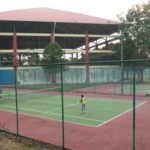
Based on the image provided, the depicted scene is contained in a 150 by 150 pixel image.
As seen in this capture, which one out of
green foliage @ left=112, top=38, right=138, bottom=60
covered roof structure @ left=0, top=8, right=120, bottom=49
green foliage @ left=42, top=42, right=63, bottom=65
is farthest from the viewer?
green foliage @ left=112, top=38, right=138, bottom=60

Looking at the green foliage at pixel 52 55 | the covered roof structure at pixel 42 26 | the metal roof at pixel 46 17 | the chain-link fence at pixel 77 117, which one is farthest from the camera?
the covered roof structure at pixel 42 26

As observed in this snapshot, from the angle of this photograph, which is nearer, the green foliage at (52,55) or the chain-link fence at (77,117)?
the chain-link fence at (77,117)

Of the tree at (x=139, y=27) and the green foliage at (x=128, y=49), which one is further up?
the tree at (x=139, y=27)

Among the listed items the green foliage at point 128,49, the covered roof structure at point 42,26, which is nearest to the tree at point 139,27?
the green foliage at point 128,49

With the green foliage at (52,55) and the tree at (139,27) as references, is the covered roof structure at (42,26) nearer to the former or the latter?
the tree at (139,27)

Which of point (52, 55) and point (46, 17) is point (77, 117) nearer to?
point (52, 55)

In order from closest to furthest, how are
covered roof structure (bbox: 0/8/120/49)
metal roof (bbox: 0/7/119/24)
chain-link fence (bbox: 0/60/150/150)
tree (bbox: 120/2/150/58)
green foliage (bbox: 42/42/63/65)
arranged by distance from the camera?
chain-link fence (bbox: 0/60/150/150)
green foliage (bbox: 42/42/63/65)
metal roof (bbox: 0/7/119/24)
covered roof structure (bbox: 0/8/120/49)
tree (bbox: 120/2/150/58)

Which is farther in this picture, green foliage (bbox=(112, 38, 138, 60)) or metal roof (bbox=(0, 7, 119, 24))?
green foliage (bbox=(112, 38, 138, 60))

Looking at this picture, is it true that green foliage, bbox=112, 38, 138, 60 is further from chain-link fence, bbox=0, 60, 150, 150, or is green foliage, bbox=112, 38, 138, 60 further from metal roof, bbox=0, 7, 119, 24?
chain-link fence, bbox=0, 60, 150, 150

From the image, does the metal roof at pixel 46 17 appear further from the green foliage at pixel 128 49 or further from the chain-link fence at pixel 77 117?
the chain-link fence at pixel 77 117

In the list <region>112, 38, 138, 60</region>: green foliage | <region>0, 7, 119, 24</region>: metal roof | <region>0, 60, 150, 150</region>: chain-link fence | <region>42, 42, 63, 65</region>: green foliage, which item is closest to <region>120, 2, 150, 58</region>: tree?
<region>112, 38, 138, 60</region>: green foliage

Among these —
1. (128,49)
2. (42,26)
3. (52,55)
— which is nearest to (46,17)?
(42,26)

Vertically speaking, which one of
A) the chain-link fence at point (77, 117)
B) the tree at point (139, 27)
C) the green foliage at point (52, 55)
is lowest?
the chain-link fence at point (77, 117)

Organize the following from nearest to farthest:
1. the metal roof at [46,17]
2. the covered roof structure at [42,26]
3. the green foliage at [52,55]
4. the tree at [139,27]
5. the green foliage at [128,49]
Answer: the green foliage at [52,55] < the metal roof at [46,17] < the covered roof structure at [42,26] < the green foliage at [128,49] < the tree at [139,27]
